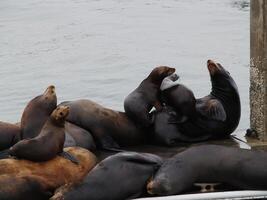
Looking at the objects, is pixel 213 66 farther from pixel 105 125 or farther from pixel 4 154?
pixel 4 154

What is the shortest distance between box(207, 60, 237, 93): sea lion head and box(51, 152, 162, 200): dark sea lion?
1.88 metres

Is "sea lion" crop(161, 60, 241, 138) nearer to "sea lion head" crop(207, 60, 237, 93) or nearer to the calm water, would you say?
"sea lion head" crop(207, 60, 237, 93)

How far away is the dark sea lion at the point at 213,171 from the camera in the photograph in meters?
5.95

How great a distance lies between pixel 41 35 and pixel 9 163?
1706 centimetres

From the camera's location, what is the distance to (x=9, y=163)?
6.16 meters

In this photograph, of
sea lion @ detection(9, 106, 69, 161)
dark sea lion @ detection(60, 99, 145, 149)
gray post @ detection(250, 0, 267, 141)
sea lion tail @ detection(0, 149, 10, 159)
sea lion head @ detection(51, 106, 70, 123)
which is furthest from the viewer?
dark sea lion @ detection(60, 99, 145, 149)

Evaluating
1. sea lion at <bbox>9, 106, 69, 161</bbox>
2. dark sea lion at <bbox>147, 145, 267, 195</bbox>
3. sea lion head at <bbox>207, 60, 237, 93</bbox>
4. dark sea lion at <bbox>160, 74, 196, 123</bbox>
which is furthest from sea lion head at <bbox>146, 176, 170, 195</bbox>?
sea lion head at <bbox>207, 60, 237, 93</bbox>

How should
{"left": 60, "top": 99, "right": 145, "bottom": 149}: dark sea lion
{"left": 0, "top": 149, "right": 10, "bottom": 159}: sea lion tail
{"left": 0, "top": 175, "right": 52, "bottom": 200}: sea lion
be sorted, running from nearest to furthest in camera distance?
{"left": 0, "top": 175, "right": 52, "bottom": 200}: sea lion, {"left": 0, "top": 149, "right": 10, "bottom": 159}: sea lion tail, {"left": 60, "top": 99, "right": 145, "bottom": 149}: dark sea lion

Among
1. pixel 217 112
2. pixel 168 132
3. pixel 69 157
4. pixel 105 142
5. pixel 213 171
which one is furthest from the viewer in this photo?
pixel 217 112

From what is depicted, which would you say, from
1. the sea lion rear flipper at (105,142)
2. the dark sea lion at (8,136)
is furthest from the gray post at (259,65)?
the dark sea lion at (8,136)

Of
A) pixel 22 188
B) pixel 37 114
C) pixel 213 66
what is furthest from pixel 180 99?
pixel 22 188

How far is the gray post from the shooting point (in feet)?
24.0

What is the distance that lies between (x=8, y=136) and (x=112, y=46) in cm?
1387

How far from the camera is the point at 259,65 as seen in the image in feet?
24.3
